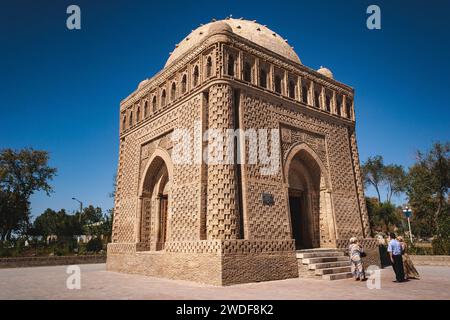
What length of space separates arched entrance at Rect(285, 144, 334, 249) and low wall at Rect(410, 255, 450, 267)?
6.04m

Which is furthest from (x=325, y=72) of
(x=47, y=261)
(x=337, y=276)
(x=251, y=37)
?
(x=47, y=261)

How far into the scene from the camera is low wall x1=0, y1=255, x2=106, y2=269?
18.4 m

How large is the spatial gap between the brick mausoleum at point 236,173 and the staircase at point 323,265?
25 centimetres

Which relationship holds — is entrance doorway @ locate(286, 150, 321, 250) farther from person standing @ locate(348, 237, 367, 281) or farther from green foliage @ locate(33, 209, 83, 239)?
green foliage @ locate(33, 209, 83, 239)

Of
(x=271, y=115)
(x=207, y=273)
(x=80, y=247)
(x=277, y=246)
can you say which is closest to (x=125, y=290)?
(x=207, y=273)

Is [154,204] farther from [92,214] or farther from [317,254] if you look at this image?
[92,214]

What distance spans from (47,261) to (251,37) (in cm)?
1672

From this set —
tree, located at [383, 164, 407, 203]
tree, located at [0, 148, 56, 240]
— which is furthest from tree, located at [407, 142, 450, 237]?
tree, located at [0, 148, 56, 240]

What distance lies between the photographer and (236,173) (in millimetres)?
10156

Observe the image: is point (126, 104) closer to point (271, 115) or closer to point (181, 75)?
point (181, 75)

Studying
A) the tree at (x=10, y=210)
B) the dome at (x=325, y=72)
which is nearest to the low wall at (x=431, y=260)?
the dome at (x=325, y=72)

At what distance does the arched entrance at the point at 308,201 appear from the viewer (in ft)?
42.2

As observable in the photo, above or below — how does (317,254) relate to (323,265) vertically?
above

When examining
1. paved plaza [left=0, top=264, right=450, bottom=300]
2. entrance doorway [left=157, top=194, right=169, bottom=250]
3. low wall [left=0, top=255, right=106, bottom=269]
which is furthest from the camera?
low wall [left=0, top=255, right=106, bottom=269]
